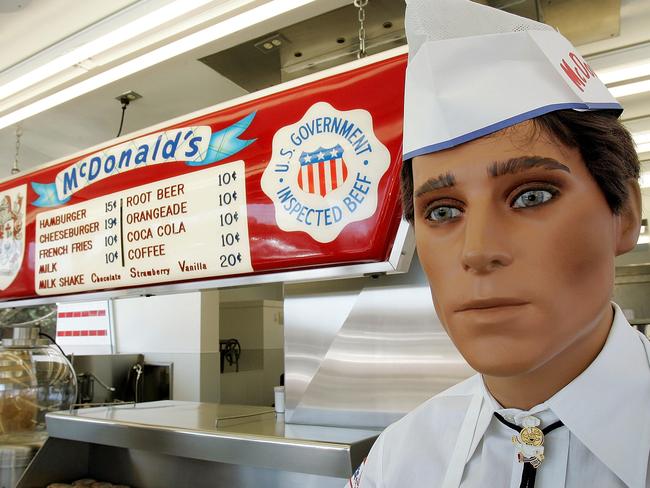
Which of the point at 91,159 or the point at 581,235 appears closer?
the point at 581,235

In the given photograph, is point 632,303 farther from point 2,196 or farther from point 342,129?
point 2,196

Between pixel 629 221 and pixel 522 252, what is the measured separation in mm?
194

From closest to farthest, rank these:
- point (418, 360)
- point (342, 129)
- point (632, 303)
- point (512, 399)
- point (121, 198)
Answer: point (512, 399) → point (342, 129) → point (418, 360) → point (121, 198) → point (632, 303)

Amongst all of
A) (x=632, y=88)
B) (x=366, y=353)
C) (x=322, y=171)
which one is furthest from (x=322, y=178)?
(x=632, y=88)

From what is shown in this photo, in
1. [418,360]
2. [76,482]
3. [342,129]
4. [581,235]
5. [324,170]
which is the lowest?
[76,482]

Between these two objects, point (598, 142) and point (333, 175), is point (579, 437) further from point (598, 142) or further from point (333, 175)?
point (333, 175)

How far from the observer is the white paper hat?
23.8 inches

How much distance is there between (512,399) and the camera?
2.16ft

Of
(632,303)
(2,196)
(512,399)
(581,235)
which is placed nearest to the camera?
(581,235)

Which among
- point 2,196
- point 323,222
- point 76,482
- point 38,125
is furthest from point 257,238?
point 38,125

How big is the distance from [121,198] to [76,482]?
1065 millimetres

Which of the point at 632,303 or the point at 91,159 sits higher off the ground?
the point at 91,159

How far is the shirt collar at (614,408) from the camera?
0.58 metres

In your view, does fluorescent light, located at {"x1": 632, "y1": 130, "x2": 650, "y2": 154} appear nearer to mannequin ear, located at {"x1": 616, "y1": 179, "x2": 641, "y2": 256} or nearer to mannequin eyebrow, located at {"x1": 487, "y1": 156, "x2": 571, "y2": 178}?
mannequin ear, located at {"x1": 616, "y1": 179, "x2": 641, "y2": 256}
